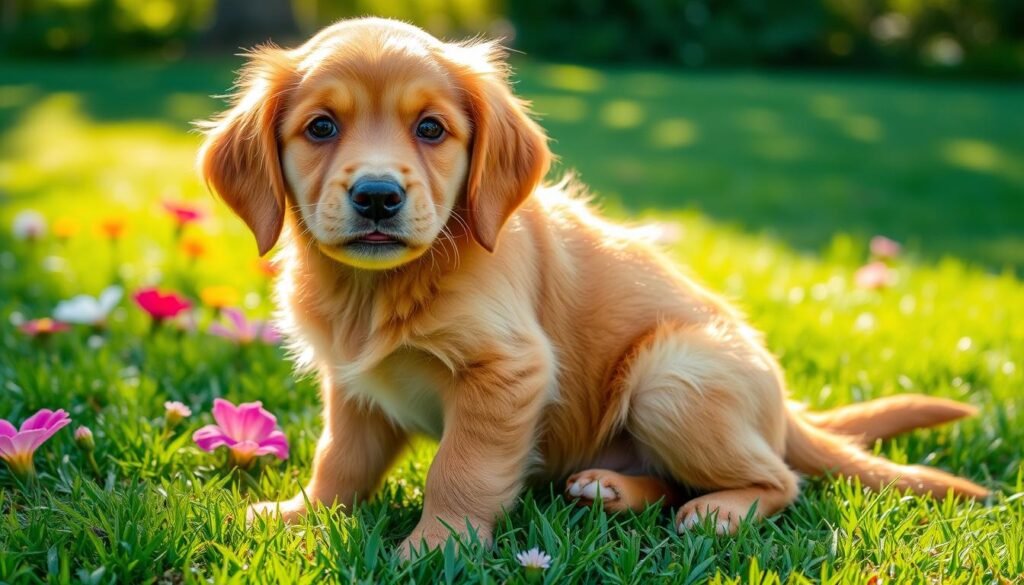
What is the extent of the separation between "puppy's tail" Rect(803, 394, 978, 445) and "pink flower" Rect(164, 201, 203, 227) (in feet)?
9.09

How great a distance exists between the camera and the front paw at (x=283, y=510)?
2.56 metres

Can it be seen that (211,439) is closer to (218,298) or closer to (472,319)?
(472,319)

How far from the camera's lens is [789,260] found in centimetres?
576

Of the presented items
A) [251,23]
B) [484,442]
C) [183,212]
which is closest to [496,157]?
[484,442]

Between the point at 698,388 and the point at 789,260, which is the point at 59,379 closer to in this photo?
the point at 698,388

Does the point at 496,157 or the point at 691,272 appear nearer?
the point at 496,157

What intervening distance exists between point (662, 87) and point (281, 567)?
520 inches

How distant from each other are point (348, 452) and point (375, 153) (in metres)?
0.90

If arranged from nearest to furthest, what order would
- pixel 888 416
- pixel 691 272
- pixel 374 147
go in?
pixel 374 147
pixel 888 416
pixel 691 272

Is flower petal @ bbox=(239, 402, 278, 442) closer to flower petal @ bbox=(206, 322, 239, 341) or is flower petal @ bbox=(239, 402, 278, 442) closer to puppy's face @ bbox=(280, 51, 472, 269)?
puppy's face @ bbox=(280, 51, 472, 269)

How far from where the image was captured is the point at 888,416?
10.6ft

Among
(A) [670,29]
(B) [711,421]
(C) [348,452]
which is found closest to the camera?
(B) [711,421]

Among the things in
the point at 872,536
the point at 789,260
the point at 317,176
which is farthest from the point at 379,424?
the point at 789,260

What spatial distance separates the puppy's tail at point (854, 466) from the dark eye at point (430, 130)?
4.55 ft
